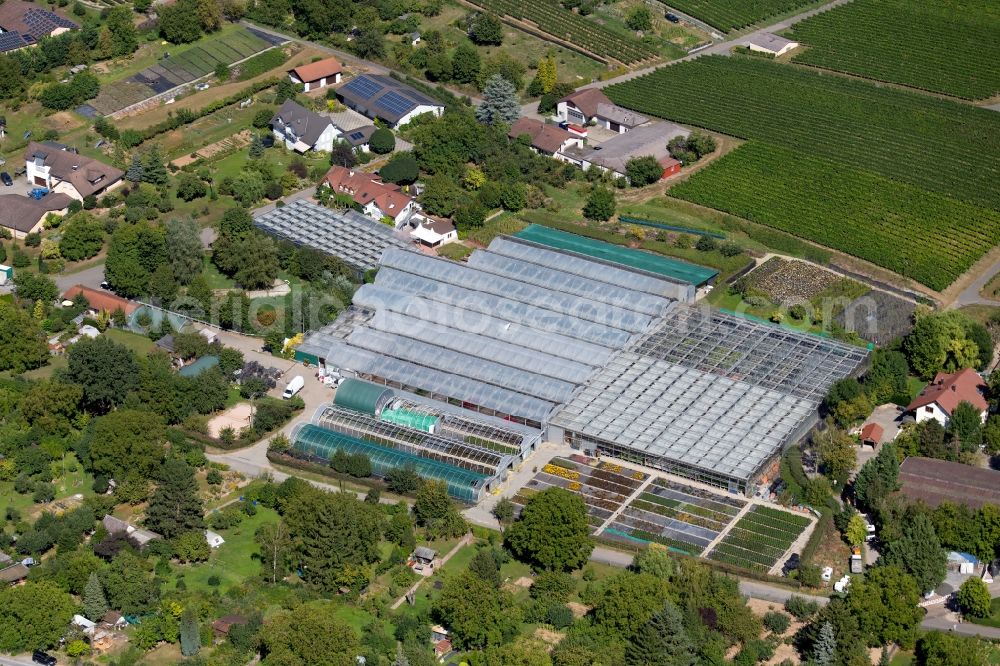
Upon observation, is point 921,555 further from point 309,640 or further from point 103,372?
point 103,372

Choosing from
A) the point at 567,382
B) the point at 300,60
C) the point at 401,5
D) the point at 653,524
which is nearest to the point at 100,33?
the point at 300,60

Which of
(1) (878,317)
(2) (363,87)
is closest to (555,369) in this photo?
(1) (878,317)

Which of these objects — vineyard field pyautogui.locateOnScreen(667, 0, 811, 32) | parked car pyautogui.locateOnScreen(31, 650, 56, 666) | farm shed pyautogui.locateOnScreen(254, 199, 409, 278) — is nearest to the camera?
parked car pyautogui.locateOnScreen(31, 650, 56, 666)

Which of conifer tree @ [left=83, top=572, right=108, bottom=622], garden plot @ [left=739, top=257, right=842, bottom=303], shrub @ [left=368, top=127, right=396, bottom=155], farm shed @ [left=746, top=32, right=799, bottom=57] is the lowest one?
conifer tree @ [left=83, top=572, right=108, bottom=622]

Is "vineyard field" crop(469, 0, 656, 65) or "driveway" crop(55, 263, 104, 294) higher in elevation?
"vineyard field" crop(469, 0, 656, 65)

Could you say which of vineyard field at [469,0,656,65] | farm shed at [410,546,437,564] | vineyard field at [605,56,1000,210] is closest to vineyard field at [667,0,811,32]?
vineyard field at [605,56,1000,210]

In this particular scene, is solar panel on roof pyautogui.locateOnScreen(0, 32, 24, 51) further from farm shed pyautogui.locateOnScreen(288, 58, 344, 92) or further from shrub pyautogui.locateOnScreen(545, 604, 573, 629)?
shrub pyautogui.locateOnScreen(545, 604, 573, 629)
